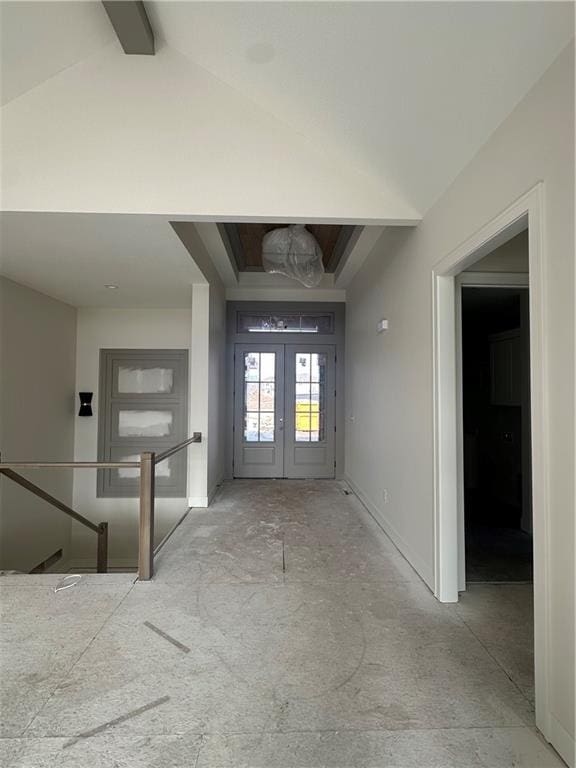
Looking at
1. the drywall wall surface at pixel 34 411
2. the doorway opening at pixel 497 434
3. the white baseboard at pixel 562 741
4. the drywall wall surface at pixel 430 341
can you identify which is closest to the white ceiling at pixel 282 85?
the drywall wall surface at pixel 430 341

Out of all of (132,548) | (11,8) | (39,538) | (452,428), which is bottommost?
(132,548)

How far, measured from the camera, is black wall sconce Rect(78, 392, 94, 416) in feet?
19.4

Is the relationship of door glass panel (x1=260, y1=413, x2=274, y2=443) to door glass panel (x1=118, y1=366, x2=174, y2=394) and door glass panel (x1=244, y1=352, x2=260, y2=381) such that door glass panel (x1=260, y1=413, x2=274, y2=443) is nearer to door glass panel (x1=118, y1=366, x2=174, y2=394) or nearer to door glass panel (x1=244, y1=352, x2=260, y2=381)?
door glass panel (x1=244, y1=352, x2=260, y2=381)

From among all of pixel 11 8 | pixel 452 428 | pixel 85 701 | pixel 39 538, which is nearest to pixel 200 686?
pixel 85 701

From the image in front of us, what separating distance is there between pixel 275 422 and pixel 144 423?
2.01 m

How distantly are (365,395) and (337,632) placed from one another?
2.94 metres

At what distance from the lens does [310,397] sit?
6426mm

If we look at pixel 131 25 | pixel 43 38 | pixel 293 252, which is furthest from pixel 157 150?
pixel 293 252

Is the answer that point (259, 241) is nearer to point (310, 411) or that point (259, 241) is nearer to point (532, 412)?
point (310, 411)

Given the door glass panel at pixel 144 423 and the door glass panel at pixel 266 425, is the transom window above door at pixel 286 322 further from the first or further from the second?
the door glass panel at pixel 144 423

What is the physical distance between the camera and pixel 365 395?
481 cm

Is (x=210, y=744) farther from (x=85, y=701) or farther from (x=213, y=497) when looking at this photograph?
(x=213, y=497)

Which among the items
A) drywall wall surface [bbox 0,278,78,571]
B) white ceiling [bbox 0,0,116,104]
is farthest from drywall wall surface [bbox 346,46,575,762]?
drywall wall surface [bbox 0,278,78,571]

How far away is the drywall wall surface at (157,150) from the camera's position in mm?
2609
